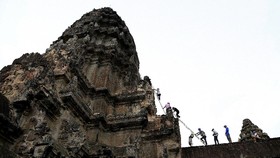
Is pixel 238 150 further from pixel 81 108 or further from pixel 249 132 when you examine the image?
pixel 81 108

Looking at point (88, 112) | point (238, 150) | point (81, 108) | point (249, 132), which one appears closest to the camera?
point (81, 108)

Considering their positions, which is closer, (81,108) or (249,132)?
(81,108)

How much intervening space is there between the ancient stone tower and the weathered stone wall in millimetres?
1348

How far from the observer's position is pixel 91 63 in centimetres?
1577

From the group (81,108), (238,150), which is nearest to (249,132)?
(238,150)

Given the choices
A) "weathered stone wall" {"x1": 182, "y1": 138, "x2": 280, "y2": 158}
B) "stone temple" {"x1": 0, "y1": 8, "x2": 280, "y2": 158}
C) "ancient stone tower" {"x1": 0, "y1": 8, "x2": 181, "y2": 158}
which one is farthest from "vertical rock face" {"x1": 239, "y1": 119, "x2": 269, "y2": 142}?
"ancient stone tower" {"x1": 0, "y1": 8, "x2": 181, "y2": 158}

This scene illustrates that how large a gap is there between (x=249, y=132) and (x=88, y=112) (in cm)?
1182

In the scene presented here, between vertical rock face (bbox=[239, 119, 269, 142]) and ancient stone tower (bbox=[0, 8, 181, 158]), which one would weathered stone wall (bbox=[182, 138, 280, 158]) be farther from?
vertical rock face (bbox=[239, 119, 269, 142])

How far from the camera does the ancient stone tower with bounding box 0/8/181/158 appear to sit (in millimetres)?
7538

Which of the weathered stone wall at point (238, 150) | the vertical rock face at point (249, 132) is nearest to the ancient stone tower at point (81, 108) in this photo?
the weathered stone wall at point (238, 150)

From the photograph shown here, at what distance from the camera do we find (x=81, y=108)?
36.8 feet

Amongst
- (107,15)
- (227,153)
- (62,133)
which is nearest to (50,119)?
(62,133)

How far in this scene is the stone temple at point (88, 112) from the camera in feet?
26.6

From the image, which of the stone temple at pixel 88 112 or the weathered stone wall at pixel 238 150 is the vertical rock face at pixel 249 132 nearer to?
the stone temple at pixel 88 112
